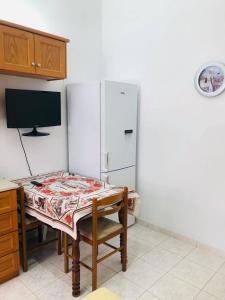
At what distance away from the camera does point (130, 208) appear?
2.42 metres

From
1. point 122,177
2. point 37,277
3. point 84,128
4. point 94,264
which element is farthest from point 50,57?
point 37,277

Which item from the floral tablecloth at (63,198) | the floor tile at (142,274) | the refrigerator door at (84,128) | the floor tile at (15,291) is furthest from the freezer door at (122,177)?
the floor tile at (15,291)

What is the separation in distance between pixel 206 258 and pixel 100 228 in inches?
49.1

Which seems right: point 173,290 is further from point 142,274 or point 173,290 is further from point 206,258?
point 206,258

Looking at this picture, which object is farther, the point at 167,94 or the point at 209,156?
the point at 167,94

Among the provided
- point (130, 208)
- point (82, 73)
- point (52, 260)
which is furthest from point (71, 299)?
point (82, 73)

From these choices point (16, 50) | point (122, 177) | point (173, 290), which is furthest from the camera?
point (122, 177)

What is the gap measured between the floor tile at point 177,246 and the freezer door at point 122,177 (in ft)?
2.42

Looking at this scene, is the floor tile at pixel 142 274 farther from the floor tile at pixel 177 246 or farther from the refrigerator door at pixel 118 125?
the refrigerator door at pixel 118 125

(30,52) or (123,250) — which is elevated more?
(30,52)

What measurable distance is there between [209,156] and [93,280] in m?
1.65

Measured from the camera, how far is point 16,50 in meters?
2.21

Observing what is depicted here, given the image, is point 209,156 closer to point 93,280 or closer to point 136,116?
point 136,116

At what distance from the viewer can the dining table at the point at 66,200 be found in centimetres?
193
